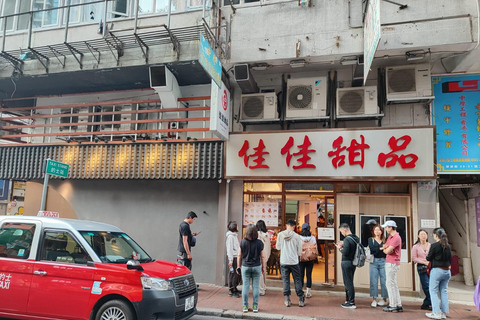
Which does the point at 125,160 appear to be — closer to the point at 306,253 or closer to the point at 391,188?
the point at 306,253

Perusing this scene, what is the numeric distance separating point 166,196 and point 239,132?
10.7ft

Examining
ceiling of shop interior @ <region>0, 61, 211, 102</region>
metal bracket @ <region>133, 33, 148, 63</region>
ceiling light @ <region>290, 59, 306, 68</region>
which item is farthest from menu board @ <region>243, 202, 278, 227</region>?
metal bracket @ <region>133, 33, 148, 63</region>

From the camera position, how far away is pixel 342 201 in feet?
33.1

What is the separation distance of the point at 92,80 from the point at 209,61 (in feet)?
17.2

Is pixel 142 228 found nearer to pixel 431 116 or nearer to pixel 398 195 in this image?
pixel 398 195

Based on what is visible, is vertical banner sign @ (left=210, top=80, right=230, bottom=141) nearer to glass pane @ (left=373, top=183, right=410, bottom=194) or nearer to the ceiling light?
the ceiling light

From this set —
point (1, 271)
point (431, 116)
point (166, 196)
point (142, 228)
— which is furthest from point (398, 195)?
point (1, 271)

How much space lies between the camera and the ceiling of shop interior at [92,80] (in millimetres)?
10562

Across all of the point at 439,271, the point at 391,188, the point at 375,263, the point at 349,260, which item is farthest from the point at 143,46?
the point at 439,271

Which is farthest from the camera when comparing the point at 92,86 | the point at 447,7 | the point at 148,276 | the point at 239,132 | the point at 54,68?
the point at 92,86

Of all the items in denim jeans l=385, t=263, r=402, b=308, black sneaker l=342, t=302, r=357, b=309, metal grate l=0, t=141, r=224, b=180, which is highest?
metal grate l=0, t=141, r=224, b=180

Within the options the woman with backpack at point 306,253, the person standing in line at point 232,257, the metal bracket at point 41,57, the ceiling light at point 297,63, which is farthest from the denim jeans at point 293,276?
the metal bracket at point 41,57

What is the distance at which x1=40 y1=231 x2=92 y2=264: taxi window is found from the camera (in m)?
5.77

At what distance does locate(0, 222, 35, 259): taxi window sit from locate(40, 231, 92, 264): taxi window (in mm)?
325
